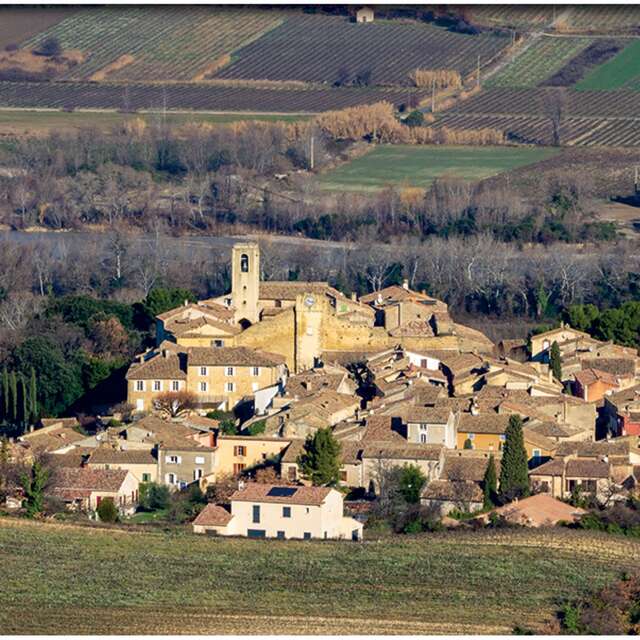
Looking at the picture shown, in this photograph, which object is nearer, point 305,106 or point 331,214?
point 331,214

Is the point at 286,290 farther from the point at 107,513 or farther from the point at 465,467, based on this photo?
the point at 107,513

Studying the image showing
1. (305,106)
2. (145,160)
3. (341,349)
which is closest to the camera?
(341,349)

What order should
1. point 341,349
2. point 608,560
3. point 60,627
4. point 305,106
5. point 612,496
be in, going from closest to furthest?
point 60,627
point 608,560
point 612,496
point 341,349
point 305,106

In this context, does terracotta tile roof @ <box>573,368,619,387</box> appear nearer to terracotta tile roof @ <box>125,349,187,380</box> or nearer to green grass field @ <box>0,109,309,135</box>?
terracotta tile roof @ <box>125,349,187,380</box>

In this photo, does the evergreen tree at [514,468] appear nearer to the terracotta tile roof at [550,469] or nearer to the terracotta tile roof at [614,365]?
the terracotta tile roof at [550,469]

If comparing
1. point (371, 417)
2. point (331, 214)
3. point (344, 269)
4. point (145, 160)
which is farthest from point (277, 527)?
point (145, 160)

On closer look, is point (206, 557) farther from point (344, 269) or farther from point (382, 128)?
point (382, 128)

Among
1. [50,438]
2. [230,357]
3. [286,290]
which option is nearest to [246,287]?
[286,290]
